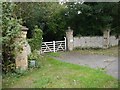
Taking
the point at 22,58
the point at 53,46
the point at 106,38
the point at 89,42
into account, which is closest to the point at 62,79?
the point at 22,58

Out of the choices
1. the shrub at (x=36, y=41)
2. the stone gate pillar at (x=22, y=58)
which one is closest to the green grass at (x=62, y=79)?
the stone gate pillar at (x=22, y=58)

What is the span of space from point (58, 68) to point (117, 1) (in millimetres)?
6015

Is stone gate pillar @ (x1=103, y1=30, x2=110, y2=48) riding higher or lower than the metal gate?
higher

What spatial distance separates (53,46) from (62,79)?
1136cm

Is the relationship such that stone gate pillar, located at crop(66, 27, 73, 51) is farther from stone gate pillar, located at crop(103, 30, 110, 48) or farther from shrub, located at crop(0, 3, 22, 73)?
shrub, located at crop(0, 3, 22, 73)

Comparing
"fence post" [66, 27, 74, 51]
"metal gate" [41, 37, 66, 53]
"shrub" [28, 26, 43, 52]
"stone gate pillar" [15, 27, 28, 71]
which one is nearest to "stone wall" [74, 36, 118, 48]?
"fence post" [66, 27, 74, 51]

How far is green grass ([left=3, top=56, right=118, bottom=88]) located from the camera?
10062mm

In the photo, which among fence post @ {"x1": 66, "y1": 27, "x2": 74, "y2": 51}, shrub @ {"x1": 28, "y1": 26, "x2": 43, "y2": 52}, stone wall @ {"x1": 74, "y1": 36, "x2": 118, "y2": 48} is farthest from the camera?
stone wall @ {"x1": 74, "y1": 36, "x2": 118, "y2": 48}

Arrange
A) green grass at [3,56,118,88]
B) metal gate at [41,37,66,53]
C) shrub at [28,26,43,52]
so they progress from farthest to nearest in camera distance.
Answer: metal gate at [41,37,66,53]
shrub at [28,26,43,52]
green grass at [3,56,118,88]

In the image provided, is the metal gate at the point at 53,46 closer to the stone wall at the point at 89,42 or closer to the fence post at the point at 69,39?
the fence post at the point at 69,39

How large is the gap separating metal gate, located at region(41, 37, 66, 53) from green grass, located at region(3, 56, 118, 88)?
29.1 feet

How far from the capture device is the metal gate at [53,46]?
22139 mm

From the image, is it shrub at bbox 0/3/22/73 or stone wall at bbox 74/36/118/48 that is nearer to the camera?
shrub at bbox 0/3/22/73

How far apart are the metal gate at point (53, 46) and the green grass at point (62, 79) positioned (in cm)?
886
